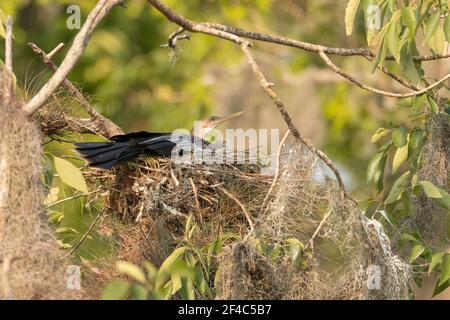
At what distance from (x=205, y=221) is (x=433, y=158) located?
125 cm

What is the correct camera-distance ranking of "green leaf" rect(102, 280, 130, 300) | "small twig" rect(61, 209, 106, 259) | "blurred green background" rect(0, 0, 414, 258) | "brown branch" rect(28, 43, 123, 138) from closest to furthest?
"green leaf" rect(102, 280, 130, 300)
"small twig" rect(61, 209, 106, 259)
"brown branch" rect(28, 43, 123, 138)
"blurred green background" rect(0, 0, 414, 258)

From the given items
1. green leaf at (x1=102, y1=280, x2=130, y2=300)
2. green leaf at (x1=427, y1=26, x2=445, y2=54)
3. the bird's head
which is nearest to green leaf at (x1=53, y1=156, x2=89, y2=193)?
green leaf at (x1=102, y1=280, x2=130, y2=300)

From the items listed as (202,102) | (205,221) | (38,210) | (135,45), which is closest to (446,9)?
(205,221)

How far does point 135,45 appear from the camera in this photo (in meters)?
17.9

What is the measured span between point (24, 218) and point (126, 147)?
1.57 metres

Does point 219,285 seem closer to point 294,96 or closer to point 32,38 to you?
point 294,96

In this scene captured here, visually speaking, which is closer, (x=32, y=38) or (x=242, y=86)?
(x=242, y=86)

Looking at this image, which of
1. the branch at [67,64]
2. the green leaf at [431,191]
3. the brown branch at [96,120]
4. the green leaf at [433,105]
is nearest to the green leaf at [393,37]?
the green leaf at [433,105]

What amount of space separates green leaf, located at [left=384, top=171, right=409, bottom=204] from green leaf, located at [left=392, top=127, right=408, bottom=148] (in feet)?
0.65

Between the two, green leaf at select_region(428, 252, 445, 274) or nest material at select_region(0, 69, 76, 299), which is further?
green leaf at select_region(428, 252, 445, 274)

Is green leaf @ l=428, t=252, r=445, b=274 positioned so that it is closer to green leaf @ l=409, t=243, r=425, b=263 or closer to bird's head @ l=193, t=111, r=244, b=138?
green leaf @ l=409, t=243, r=425, b=263

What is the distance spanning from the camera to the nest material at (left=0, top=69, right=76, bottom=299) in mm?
3301

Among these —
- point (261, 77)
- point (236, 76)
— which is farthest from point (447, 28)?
point (236, 76)

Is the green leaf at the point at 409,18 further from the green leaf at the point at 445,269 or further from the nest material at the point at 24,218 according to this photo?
the nest material at the point at 24,218
